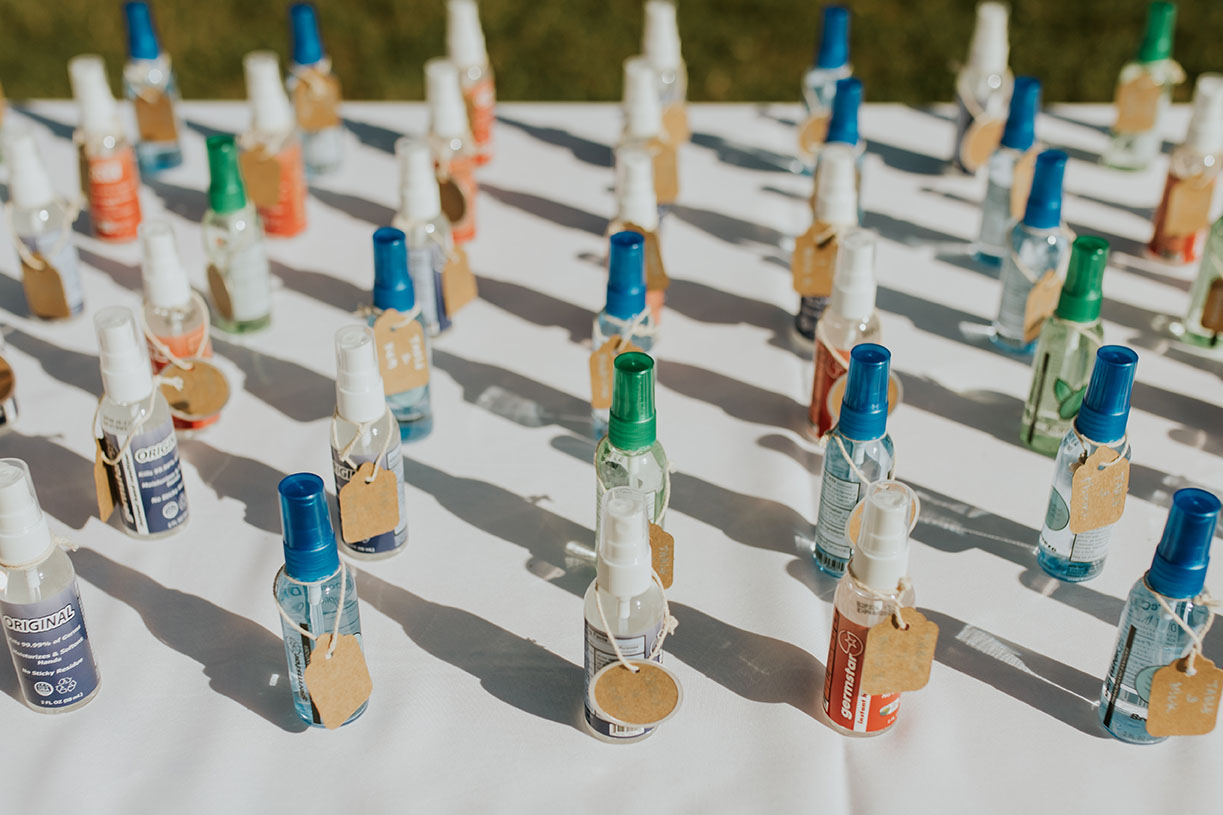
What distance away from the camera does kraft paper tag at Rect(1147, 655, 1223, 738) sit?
112cm

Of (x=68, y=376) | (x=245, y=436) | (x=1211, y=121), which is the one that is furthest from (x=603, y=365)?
(x=1211, y=121)

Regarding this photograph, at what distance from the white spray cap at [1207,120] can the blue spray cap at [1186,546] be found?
941 millimetres

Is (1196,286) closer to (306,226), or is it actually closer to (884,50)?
(306,226)

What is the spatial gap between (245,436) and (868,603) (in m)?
0.82

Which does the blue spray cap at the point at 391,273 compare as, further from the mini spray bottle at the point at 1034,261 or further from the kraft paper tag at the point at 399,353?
the mini spray bottle at the point at 1034,261

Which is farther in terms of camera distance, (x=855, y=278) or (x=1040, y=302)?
(x=1040, y=302)

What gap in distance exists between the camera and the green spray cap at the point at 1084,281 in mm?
1469

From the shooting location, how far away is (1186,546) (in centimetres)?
110

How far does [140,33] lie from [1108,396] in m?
1.65

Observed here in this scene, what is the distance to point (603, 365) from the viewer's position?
1542 mm

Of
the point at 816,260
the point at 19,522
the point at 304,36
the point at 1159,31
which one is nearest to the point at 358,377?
the point at 19,522

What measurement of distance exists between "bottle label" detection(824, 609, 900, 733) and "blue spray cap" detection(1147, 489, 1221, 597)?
0.25m

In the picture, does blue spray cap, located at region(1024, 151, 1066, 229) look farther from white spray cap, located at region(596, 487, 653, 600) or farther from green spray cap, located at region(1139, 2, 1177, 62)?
white spray cap, located at region(596, 487, 653, 600)

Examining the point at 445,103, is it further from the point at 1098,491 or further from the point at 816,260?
the point at 1098,491
